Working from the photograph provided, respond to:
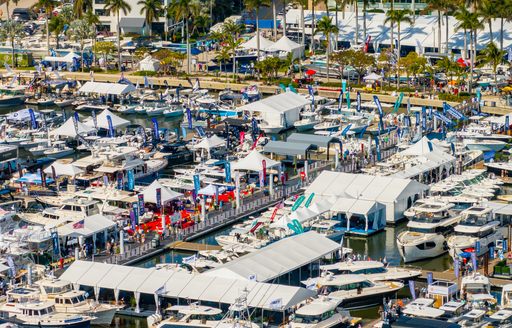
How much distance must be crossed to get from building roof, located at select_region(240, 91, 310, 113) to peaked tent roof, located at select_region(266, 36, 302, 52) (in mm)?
24446

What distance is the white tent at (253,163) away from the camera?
8981 cm

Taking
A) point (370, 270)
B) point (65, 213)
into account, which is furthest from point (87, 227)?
point (370, 270)

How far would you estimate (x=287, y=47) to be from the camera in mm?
137500

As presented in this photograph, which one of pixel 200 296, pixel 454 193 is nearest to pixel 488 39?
pixel 454 193

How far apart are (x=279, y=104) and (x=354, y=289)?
46693 mm

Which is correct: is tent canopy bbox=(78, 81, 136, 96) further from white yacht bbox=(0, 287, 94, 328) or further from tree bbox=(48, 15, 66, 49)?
white yacht bbox=(0, 287, 94, 328)

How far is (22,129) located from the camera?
359 feet

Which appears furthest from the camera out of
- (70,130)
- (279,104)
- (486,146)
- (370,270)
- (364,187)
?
(279,104)

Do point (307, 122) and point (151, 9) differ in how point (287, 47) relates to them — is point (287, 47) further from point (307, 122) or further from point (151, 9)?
point (307, 122)

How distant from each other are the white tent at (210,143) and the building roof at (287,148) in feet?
14.1

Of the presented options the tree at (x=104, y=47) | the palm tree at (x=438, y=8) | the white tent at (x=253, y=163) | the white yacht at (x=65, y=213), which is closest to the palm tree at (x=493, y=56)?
the palm tree at (x=438, y=8)

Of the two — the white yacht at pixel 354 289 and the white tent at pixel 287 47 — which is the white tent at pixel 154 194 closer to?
the white yacht at pixel 354 289

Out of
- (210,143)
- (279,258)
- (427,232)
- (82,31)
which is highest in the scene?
(82,31)

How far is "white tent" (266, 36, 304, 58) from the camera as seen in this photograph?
5408 inches
